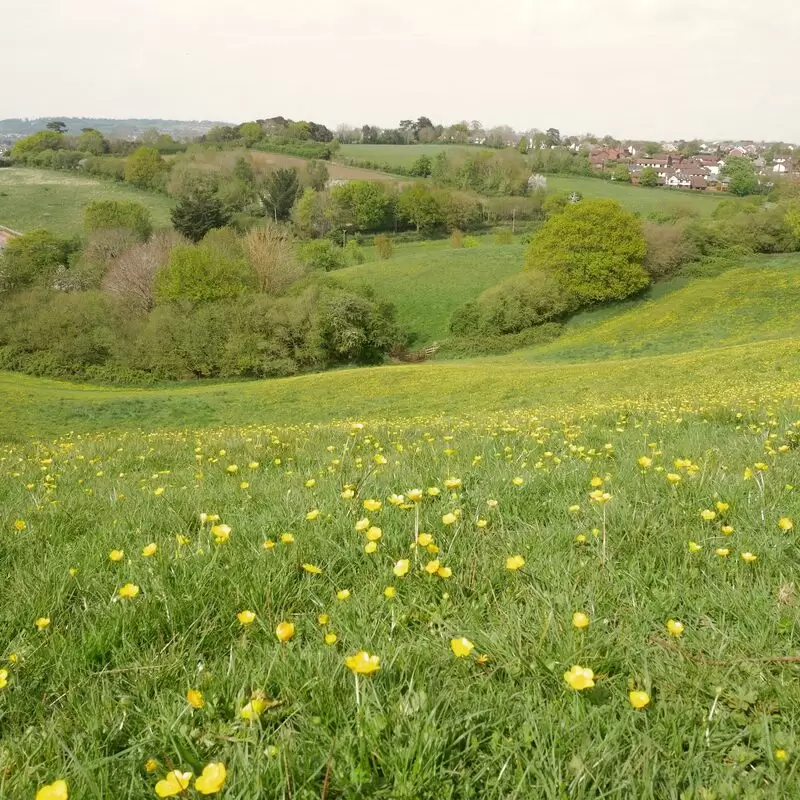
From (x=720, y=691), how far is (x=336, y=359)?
5100cm

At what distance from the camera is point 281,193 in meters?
94.1

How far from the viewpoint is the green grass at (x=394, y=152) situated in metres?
124

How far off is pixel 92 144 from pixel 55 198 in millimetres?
36570

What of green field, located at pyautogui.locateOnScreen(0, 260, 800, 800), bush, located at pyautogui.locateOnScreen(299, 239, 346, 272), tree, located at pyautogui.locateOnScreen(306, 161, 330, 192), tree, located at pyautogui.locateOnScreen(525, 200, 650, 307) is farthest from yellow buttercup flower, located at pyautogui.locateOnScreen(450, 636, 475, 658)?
tree, located at pyautogui.locateOnScreen(306, 161, 330, 192)

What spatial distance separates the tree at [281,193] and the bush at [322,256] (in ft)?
69.6

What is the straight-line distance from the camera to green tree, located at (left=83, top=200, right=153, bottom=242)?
262 ft

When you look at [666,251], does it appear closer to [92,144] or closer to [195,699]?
[195,699]

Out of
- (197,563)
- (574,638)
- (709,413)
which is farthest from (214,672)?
(709,413)

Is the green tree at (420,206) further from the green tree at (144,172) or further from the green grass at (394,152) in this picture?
the green tree at (144,172)

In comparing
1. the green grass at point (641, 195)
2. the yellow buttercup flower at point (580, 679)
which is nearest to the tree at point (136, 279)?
the yellow buttercup flower at point (580, 679)

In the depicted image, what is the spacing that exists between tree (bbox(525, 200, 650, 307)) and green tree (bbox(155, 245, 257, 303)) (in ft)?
98.4

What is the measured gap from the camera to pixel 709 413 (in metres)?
8.54

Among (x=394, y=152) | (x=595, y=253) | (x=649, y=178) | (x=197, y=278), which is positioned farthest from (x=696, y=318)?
(x=394, y=152)

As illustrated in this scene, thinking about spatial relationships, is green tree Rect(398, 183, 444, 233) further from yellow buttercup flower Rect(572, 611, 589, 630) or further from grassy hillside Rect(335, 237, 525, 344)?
yellow buttercup flower Rect(572, 611, 589, 630)
